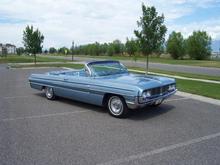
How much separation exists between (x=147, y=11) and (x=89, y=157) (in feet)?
42.4

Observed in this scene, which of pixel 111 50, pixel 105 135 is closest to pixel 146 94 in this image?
pixel 105 135

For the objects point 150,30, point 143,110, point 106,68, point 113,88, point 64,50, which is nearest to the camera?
point 113,88

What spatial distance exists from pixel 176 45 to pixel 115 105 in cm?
5238

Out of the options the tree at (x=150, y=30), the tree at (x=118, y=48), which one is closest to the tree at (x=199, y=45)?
the tree at (x=118, y=48)

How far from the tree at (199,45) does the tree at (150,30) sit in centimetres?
Answer: 4039

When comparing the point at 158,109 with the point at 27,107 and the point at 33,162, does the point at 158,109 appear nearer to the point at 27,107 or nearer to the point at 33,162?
the point at 27,107

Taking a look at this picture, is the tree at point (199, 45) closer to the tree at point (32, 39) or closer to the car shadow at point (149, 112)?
the tree at point (32, 39)

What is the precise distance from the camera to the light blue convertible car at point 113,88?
20.8 feet

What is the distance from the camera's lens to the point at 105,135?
17.5 ft

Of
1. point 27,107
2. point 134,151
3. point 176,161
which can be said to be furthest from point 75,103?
point 176,161

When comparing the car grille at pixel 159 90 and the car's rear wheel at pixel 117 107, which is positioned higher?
the car grille at pixel 159 90

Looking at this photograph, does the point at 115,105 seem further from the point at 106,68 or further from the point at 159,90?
the point at 106,68

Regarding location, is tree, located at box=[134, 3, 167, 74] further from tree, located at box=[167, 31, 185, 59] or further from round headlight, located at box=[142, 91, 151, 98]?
tree, located at box=[167, 31, 185, 59]

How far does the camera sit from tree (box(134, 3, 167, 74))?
1577 centimetres
